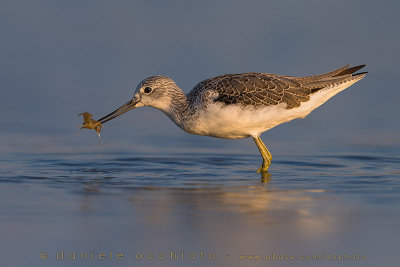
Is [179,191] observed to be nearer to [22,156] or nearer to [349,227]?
[349,227]

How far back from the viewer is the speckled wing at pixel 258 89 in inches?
520

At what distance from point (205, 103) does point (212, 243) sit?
514cm

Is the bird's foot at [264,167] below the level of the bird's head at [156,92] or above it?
below

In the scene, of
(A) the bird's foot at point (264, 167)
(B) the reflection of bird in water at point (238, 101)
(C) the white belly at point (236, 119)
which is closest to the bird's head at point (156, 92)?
(B) the reflection of bird in water at point (238, 101)

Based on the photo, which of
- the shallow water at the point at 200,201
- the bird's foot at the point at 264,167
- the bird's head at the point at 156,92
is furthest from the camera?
the bird's head at the point at 156,92

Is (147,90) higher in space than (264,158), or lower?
higher

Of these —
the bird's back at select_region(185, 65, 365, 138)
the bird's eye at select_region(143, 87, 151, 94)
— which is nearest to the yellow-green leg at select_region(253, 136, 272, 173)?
the bird's back at select_region(185, 65, 365, 138)

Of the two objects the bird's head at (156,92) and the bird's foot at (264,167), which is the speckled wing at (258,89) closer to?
the bird's head at (156,92)

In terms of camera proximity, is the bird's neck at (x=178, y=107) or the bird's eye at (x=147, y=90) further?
the bird's eye at (x=147, y=90)

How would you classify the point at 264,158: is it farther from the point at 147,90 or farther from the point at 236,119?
the point at 147,90

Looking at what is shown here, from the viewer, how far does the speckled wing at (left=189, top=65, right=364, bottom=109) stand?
13.2m

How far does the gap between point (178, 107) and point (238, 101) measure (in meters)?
1.16

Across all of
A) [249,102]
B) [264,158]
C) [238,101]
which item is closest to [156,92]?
[238,101]

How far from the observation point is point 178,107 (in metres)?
13.6
